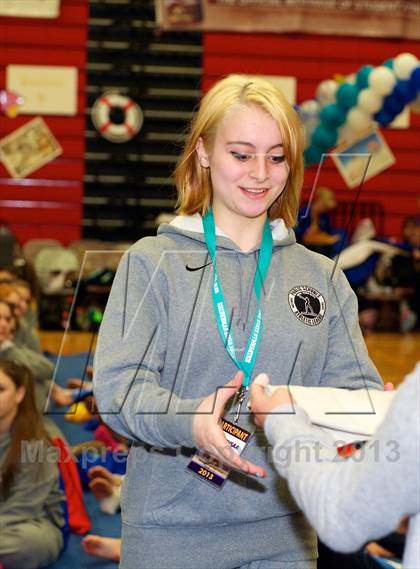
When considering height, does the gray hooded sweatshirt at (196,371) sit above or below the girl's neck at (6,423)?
above

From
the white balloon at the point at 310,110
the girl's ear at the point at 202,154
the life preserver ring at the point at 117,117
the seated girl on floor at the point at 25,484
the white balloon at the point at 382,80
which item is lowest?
the seated girl on floor at the point at 25,484

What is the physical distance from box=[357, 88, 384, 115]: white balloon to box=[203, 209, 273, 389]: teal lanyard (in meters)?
5.13

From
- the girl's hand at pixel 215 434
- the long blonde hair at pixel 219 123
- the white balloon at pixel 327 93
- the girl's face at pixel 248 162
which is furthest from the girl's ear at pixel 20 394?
the white balloon at pixel 327 93

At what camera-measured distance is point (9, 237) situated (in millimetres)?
8406

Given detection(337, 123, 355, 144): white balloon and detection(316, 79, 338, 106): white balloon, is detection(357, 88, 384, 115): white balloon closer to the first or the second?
detection(337, 123, 355, 144): white balloon

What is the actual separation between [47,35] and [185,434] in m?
8.89

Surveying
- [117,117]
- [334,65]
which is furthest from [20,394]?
[334,65]

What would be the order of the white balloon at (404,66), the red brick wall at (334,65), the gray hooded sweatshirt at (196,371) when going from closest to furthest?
the gray hooded sweatshirt at (196,371) → the white balloon at (404,66) → the red brick wall at (334,65)

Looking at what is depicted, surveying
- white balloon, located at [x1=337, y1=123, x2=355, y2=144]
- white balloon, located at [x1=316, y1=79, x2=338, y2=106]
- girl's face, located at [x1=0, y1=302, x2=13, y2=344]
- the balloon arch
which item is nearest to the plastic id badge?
girl's face, located at [x1=0, y1=302, x2=13, y2=344]

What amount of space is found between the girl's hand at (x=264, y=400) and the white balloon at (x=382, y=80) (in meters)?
5.51

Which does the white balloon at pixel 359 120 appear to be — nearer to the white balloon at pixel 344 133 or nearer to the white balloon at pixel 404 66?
the white balloon at pixel 344 133

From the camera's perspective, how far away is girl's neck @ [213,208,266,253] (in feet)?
5.67

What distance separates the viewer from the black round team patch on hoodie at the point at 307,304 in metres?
1.67

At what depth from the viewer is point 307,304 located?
66.7 inches
